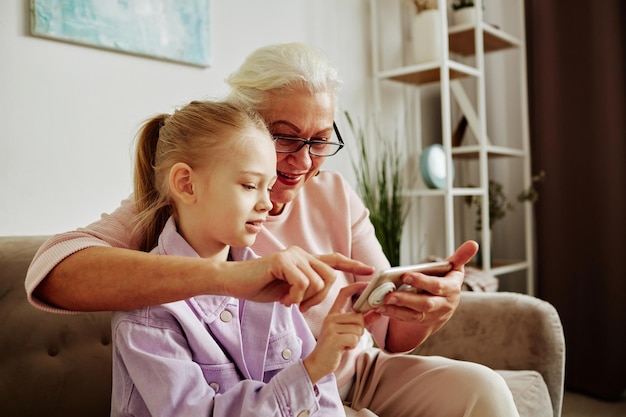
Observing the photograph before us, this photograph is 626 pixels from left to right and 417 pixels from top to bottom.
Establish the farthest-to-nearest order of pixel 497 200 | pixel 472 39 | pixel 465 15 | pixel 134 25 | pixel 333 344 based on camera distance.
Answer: pixel 497 200 → pixel 472 39 → pixel 465 15 → pixel 134 25 → pixel 333 344

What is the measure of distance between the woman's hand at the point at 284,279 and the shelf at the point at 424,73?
2.12m

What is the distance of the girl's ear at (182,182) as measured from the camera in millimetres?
999

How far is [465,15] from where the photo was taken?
116 inches

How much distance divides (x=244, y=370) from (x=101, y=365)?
0.61 metres

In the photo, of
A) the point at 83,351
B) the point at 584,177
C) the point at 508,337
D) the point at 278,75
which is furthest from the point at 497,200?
the point at 83,351

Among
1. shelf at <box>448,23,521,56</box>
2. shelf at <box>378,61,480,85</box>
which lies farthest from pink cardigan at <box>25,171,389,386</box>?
shelf at <box>448,23,521,56</box>

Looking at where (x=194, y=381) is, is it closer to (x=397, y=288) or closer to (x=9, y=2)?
(x=397, y=288)

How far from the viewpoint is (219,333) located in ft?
3.24

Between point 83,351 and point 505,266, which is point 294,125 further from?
point 505,266

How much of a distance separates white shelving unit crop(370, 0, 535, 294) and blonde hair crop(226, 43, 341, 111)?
1461 millimetres

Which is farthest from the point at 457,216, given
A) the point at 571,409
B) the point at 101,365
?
the point at 101,365

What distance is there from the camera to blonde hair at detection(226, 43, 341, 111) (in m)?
1.33

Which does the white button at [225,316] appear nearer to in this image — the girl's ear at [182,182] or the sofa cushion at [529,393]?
the girl's ear at [182,182]

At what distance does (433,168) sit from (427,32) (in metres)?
0.65
